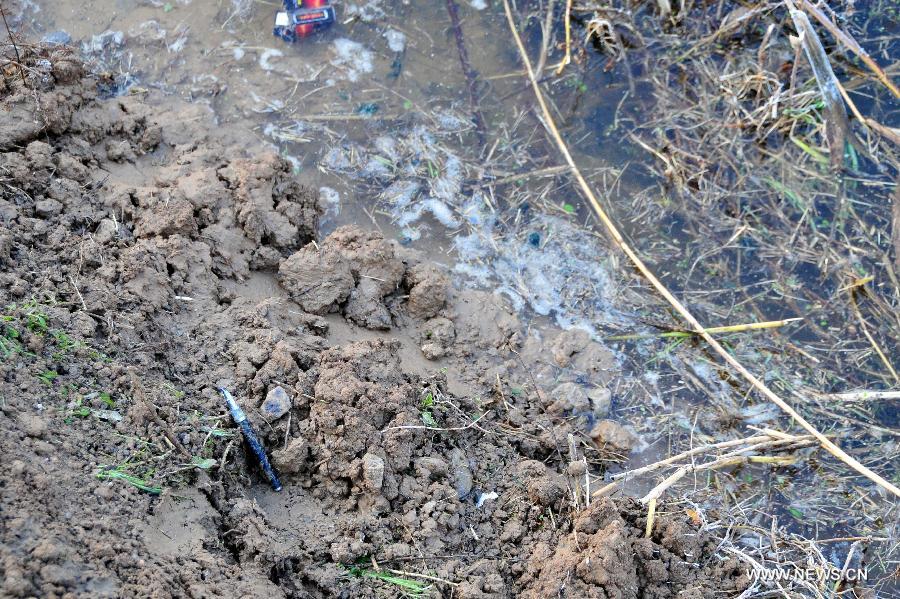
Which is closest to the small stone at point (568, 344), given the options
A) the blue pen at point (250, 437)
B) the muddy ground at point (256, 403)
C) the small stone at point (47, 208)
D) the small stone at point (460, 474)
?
the muddy ground at point (256, 403)

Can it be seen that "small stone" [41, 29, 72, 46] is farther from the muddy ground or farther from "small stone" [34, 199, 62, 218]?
"small stone" [34, 199, 62, 218]

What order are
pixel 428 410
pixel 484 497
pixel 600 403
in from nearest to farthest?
pixel 484 497 < pixel 428 410 < pixel 600 403

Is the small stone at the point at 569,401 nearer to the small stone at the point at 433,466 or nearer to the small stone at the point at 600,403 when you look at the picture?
the small stone at the point at 600,403

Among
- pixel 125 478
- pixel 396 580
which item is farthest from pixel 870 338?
pixel 125 478

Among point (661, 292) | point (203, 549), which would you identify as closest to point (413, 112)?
point (661, 292)

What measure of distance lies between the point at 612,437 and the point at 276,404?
65.2 inches

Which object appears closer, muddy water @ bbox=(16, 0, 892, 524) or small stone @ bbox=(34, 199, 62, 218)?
small stone @ bbox=(34, 199, 62, 218)

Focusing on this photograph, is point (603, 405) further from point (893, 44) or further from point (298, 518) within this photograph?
point (893, 44)

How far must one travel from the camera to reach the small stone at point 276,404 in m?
3.20

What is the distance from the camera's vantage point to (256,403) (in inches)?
127

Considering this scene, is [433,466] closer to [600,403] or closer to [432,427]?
[432,427]

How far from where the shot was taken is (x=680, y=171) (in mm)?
4762

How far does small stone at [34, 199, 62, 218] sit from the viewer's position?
3555 mm

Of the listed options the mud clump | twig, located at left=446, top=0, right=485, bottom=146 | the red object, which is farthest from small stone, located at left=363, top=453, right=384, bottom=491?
the red object
